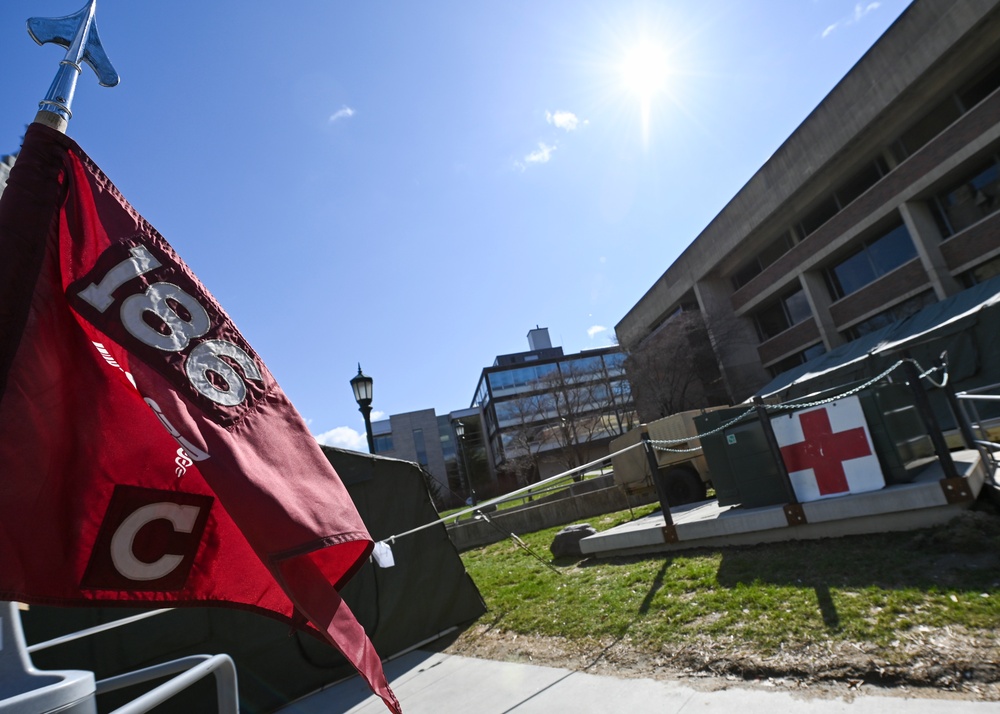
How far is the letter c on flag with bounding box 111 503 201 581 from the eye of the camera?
165cm

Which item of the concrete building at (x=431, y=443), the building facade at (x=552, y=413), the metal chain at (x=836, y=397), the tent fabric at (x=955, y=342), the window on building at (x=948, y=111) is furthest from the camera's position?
the concrete building at (x=431, y=443)

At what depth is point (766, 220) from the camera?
30.9m

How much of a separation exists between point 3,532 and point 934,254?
28.8 metres

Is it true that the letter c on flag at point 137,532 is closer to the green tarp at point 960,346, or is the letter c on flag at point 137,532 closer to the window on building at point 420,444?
the green tarp at point 960,346

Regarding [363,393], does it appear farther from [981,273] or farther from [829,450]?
[981,273]

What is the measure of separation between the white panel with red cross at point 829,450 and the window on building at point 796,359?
2634cm

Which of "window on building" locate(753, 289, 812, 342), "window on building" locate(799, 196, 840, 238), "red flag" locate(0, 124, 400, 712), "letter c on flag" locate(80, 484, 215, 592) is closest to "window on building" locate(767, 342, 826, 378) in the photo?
"window on building" locate(753, 289, 812, 342)

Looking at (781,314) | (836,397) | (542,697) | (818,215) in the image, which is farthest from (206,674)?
(781,314)

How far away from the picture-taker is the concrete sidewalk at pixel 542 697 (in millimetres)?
3084

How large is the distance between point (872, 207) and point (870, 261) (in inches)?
118

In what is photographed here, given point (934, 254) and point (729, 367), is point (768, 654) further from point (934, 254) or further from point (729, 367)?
point (729, 367)

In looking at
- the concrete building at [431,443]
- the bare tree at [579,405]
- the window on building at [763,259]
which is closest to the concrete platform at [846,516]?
the window on building at [763,259]

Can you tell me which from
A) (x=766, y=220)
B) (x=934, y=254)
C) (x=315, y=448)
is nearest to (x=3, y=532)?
(x=315, y=448)

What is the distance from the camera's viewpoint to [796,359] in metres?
31.7
